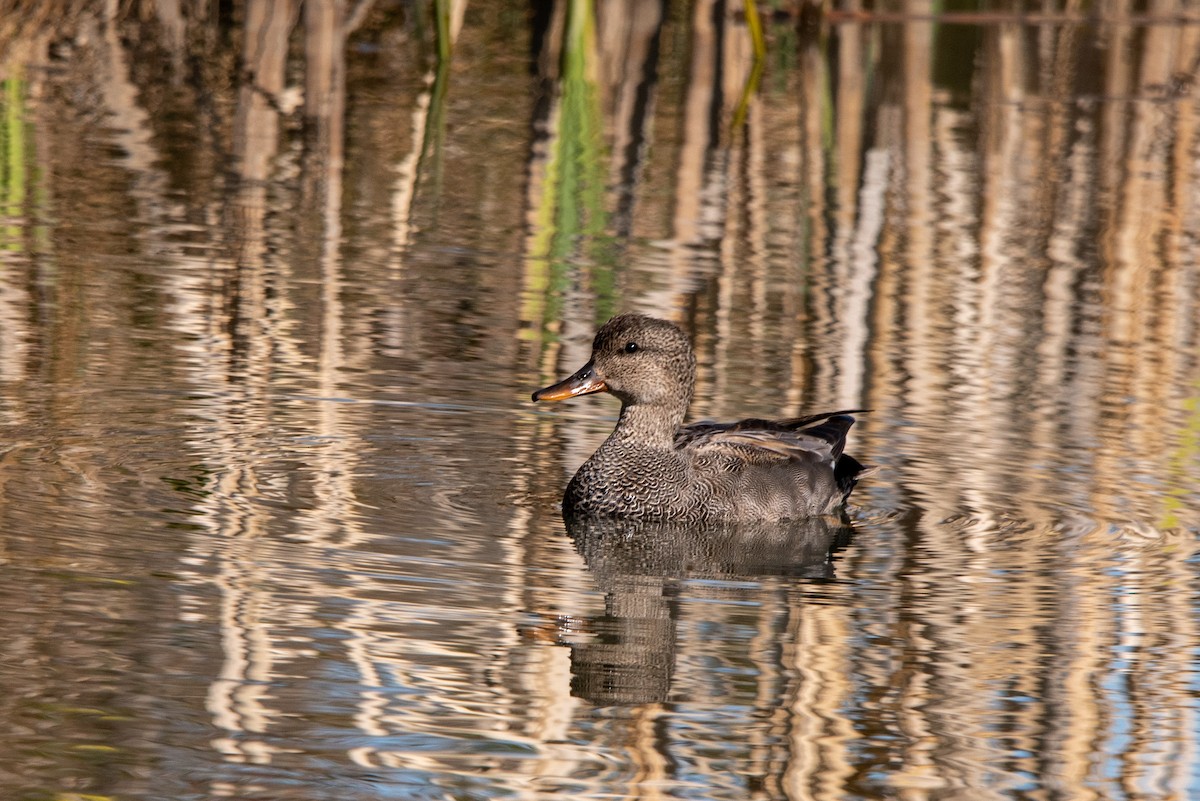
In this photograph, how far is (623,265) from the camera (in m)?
10.5

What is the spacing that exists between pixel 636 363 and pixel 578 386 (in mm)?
229

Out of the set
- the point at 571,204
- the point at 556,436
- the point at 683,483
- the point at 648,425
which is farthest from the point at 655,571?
the point at 571,204

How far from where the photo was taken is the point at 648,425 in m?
7.37

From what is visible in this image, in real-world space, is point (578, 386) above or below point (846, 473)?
above

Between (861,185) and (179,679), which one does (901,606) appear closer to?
(179,679)

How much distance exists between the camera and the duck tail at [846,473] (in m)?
7.19

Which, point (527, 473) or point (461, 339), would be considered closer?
point (527, 473)

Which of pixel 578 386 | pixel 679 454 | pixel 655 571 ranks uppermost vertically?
pixel 578 386

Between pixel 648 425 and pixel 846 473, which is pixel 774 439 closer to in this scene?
pixel 846 473

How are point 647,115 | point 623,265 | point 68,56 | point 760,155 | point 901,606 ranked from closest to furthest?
point 901,606, point 623,265, point 760,155, point 647,115, point 68,56

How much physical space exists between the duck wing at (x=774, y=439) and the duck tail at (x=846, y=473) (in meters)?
0.06

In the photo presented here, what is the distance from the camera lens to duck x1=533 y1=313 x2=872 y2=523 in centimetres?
697

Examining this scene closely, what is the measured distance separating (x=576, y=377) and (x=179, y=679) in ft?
9.08

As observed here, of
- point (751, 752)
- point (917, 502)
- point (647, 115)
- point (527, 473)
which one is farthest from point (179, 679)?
point (647, 115)
